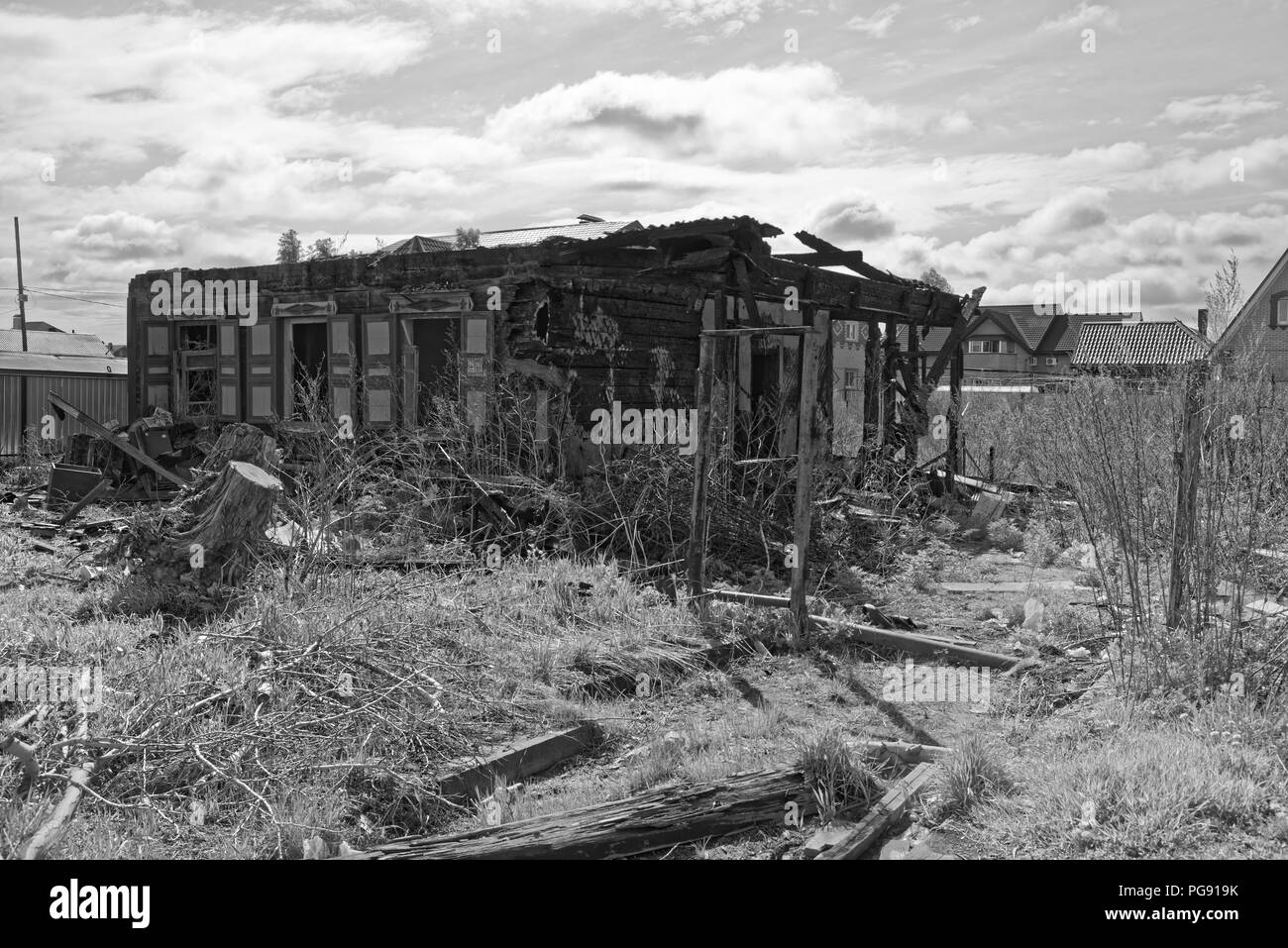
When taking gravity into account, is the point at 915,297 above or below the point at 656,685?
above

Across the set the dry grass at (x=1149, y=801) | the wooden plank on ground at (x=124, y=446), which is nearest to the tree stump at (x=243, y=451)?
the wooden plank on ground at (x=124, y=446)

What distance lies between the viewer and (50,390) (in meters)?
19.6

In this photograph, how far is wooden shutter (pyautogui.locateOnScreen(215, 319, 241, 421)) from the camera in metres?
16.1

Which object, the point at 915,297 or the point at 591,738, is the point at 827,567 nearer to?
the point at 591,738

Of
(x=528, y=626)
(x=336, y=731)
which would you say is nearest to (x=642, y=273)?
(x=528, y=626)

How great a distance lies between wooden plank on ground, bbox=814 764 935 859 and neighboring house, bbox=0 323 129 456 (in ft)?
57.9

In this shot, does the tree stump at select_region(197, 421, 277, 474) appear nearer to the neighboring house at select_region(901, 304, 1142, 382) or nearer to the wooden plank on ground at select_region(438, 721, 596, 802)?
the wooden plank on ground at select_region(438, 721, 596, 802)

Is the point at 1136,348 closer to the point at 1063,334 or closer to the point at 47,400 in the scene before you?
the point at 47,400

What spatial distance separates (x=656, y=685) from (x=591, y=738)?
3.47ft

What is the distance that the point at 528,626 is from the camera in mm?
7219

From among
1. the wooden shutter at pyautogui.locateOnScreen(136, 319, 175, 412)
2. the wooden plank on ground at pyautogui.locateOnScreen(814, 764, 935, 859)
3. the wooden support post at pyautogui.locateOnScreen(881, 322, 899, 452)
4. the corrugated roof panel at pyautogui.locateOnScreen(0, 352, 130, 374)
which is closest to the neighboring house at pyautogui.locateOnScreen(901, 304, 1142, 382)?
the wooden support post at pyautogui.locateOnScreen(881, 322, 899, 452)

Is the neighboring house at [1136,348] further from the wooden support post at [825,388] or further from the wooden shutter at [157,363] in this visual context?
the wooden shutter at [157,363]

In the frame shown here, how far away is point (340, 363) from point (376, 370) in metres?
0.74

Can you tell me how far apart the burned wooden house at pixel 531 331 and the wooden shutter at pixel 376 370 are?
0.07 feet
